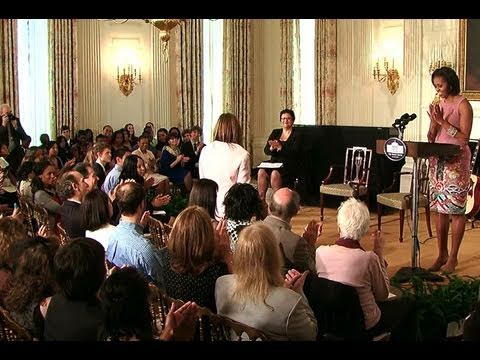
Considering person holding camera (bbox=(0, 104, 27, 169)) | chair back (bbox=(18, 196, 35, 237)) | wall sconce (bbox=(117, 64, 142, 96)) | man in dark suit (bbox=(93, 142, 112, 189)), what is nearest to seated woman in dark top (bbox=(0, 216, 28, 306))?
chair back (bbox=(18, 196, 35, 237))

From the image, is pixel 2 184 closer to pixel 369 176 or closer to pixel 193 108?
pixel 369 176

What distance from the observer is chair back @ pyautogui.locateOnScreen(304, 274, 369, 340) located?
3754 millimetres

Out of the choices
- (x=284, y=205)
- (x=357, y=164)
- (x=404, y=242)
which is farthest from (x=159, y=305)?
(x=357, y=164)

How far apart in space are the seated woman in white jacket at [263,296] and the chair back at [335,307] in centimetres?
44

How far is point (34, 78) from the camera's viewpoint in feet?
41.0

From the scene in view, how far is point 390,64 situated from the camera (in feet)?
35.8

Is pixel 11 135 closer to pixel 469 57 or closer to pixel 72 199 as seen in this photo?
pixel 72 199

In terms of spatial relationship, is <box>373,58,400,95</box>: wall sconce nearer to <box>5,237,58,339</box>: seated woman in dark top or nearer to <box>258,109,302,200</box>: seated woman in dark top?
<box>258,109,302,200</box>: seated woman in dark top

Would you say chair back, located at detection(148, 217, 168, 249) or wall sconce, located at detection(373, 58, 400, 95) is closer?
chair back, located at detection(148, 217, 168, 249)

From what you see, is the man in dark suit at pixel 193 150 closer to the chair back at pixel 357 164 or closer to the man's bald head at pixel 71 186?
the chair back at pixel 357 164

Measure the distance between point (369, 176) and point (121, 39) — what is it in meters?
5.42

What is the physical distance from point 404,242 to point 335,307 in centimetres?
422

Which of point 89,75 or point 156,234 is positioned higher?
point 89,75

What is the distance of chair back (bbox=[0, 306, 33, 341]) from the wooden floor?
3979 mm
